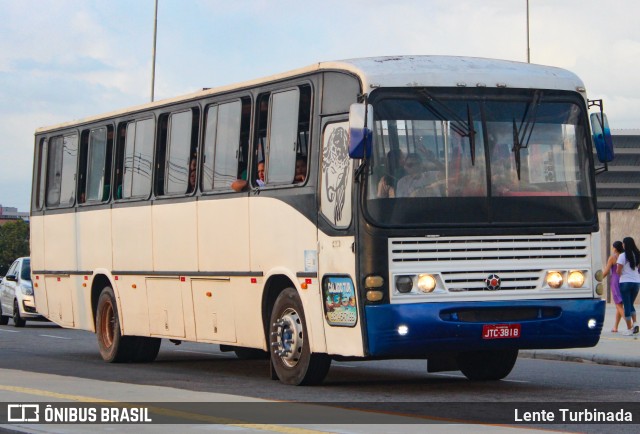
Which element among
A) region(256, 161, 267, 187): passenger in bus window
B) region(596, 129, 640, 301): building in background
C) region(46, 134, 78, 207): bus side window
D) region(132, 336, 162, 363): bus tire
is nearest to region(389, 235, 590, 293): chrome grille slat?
region(256, 161, 267, 187): passenger in bus window

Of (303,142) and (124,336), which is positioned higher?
(303,142)

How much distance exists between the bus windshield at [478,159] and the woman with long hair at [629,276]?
33.7ft

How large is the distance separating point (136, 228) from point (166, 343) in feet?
26.8

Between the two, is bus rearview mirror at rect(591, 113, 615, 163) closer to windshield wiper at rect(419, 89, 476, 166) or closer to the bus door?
windshield wiper at rect(419, 89, 476, 166)

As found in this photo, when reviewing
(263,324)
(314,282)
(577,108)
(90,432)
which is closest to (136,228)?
(263,324)

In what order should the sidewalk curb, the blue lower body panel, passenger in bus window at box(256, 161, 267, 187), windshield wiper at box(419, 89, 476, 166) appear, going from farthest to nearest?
the sidewalk curb < passenger in bus window at box(256, 161, 267, 187) < windshield wiper at box(419, 89, 476, 166) < the blue lower body panel

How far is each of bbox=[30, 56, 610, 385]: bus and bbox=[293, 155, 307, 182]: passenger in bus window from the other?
0.03 meters

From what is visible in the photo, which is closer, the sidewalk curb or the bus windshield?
the bus windshield

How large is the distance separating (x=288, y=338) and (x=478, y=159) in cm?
296

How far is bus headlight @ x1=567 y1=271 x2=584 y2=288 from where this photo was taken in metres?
15.0

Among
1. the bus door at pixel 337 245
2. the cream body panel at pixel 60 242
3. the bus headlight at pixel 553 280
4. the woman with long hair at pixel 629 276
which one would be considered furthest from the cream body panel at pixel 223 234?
the woman with long hair at pixel 629 276

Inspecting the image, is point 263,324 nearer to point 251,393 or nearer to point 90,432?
point 251,393

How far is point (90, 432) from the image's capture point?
1066cm

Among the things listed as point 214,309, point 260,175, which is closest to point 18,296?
point 214,309
